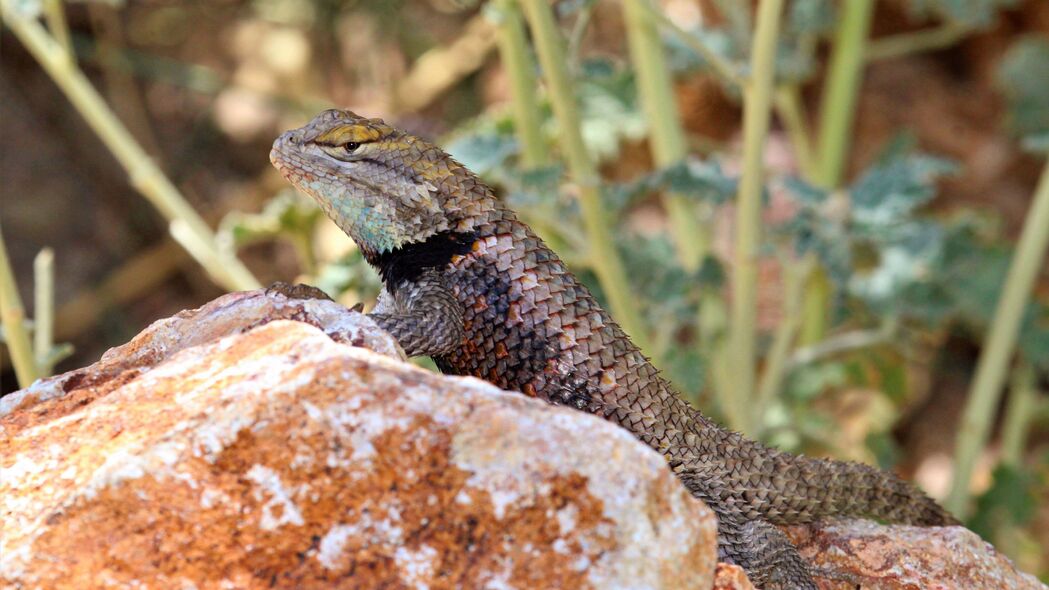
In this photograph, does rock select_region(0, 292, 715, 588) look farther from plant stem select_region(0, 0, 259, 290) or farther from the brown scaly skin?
plant stem select_region(0, 0, 259, 290)

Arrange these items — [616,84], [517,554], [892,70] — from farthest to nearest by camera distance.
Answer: [892,70] < [616,84] < [517,554]

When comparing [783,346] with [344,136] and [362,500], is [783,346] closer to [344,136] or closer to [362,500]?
[344,136]

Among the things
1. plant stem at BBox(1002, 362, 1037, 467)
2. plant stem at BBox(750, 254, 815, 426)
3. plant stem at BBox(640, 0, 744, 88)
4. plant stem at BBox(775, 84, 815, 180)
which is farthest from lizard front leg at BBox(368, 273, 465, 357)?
plant stem at BBox(1002, 362, 1037, 467)

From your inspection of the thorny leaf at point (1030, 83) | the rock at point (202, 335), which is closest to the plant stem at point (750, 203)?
the rock at point (202, 335)

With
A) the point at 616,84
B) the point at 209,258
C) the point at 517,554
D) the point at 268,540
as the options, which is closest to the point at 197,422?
the point at 268,540

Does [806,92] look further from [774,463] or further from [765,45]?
[774,463]

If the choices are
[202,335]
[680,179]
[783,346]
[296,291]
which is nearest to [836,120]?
[783,346]
